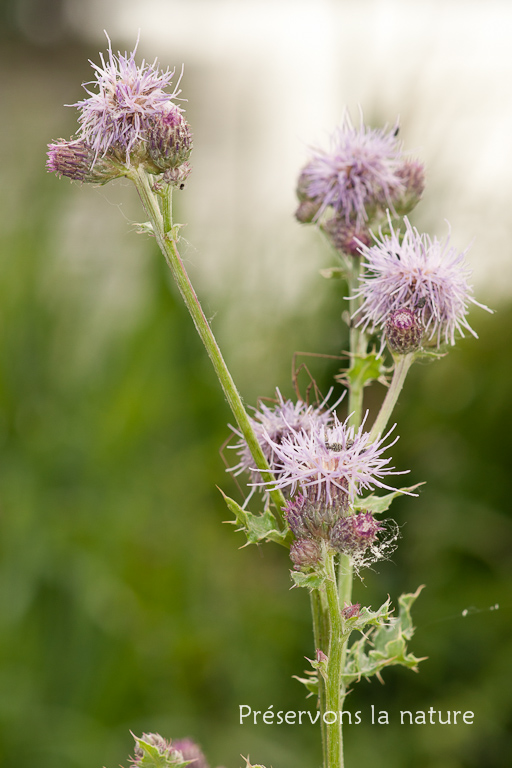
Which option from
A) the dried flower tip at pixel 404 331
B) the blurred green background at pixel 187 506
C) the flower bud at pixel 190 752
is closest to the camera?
the dried flower tip at pixel 404 331

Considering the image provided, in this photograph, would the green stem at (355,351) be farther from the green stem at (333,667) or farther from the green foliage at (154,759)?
the green foliage at (154,759)

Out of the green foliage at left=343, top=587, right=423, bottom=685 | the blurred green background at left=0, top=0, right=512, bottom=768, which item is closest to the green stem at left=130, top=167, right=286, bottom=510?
the green foliage at left=343, top=587, right=423, bottom=685

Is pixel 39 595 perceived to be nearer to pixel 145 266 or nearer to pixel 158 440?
pixel 158 440

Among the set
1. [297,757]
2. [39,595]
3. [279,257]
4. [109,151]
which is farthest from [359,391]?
[279,257]

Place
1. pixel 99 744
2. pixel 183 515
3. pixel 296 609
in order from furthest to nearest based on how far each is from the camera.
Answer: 1. pixel 183 515
2. pixel 296 609
3. pixel 99 744

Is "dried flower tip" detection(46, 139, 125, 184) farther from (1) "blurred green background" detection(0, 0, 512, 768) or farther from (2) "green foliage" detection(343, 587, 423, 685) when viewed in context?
(1) "blurred green background" detection(0, 0, 512, 768)

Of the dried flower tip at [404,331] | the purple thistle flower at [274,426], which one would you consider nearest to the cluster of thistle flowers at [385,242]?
the dried flower tip at [404,331]

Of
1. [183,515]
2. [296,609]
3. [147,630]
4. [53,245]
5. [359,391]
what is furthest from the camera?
[53,245]
